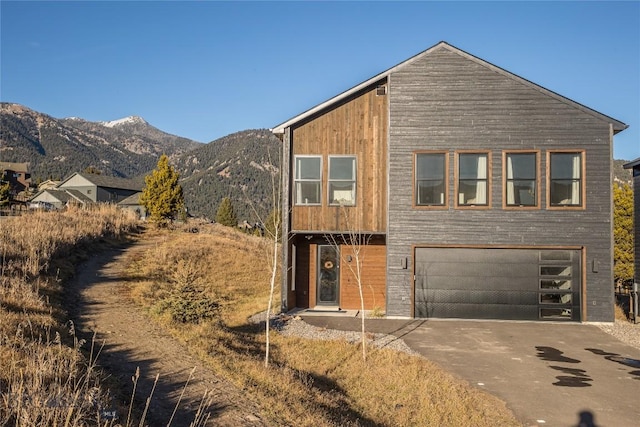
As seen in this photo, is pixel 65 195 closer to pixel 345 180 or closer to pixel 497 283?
pixel 345 180

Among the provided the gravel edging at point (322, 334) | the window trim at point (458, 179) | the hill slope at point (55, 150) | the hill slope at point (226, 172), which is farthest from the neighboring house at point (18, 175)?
the window trim at point (458, 179)

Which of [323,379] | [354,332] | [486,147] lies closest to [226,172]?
[486,147]

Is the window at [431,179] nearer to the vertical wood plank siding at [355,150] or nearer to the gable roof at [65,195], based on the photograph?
the vertical wood plank siding at [355,150]

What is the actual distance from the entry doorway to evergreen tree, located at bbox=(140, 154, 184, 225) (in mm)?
21007

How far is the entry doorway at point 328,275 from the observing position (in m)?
15.1

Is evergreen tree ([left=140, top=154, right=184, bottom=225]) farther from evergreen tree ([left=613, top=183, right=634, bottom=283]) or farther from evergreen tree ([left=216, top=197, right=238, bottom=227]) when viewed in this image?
evergreen tree ([left=613, top=183, right=634, bottom=283])

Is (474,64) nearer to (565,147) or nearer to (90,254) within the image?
(565,147)

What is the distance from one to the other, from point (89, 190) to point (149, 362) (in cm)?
5809

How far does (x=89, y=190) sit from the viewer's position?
5894 cm

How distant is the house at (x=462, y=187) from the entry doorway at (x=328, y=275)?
110 cm

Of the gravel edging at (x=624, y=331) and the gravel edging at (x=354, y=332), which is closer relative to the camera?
the gravel edging at (x=354, y=332)

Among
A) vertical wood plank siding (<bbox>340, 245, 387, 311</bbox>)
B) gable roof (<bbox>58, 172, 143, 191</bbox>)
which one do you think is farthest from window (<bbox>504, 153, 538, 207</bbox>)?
gable roof (<bbox>58, 172, 143, 191</bbox>)

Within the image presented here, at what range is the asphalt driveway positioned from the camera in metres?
6.99

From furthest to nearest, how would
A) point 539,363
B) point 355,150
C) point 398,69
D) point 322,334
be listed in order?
point 355,150 → point 398,69 → point 322,334 → point 539,363
